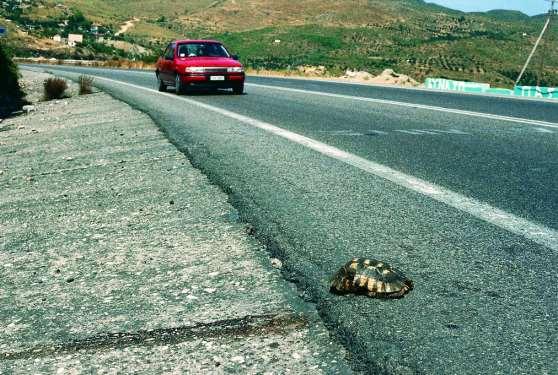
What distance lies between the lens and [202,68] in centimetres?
1709

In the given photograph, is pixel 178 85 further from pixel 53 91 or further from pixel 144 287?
pixel 144 287

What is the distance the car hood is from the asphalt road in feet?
25.7

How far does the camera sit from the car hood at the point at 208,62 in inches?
674

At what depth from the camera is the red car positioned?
56.0 ft

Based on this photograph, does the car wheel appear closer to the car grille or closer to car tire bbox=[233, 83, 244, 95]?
the car grille

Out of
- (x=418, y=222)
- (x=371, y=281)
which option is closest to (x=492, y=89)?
(x=418, y=222)

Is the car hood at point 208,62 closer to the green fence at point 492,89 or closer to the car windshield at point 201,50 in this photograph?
the car windshield at point 201,50

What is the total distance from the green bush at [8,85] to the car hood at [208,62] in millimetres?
4804

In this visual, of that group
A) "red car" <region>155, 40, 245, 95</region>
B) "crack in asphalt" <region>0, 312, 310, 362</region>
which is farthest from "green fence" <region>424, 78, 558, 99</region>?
"crack in asphalt" <region>0, 312, 310, 362</region>

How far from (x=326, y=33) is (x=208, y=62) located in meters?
104

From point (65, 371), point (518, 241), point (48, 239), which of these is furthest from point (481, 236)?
point (48, 239)

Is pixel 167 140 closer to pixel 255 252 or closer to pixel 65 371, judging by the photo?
pixel 255 252

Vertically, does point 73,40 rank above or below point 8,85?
above

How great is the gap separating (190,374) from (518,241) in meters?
2.20
